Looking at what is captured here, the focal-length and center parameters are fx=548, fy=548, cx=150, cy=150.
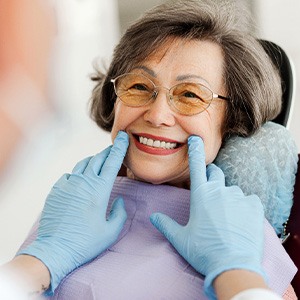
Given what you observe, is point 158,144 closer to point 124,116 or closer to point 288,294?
point 124,116

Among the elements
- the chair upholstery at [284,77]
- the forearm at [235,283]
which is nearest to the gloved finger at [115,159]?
the forearm at [235,283]

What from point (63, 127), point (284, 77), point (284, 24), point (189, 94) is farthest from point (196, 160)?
point (284, 24)

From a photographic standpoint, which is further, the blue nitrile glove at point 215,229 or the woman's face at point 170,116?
the woman's face at point 170,116

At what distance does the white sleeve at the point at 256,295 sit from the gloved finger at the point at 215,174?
400 mm

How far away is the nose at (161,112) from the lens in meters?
1.31

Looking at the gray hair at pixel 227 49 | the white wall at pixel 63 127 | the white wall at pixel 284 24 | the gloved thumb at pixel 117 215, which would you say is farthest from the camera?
the white wall at pixel 284 24

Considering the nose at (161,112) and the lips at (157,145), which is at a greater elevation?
the nose at (161,112)

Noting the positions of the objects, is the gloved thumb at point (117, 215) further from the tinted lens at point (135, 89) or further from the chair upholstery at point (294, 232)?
the chair upholstery at point (294, 232)

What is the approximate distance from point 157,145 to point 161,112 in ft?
0.30

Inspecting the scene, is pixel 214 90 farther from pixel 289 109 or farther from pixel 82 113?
pixel 82 113

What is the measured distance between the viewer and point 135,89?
1.40 meters

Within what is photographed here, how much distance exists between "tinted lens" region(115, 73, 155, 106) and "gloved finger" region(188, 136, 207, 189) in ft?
0.51

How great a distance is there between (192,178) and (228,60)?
351 millimetres

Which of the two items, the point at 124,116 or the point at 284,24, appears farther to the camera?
the point at 284,24
